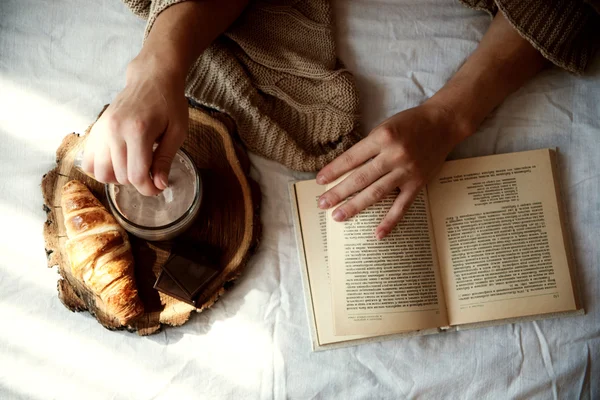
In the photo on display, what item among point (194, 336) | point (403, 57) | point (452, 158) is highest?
point (403, 57)

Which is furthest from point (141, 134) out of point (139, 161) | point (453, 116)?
point (453, 116)

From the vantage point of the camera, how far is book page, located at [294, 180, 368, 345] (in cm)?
69

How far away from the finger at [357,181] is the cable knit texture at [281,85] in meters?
0.05

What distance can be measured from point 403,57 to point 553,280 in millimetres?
394

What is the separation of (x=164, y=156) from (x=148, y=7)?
28cm

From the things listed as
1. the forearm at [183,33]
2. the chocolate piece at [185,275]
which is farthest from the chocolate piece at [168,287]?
the forearm at [183,33]

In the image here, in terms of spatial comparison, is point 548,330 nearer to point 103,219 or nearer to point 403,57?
point 403,57

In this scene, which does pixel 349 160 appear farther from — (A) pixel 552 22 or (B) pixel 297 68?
(A) pixel 552 22

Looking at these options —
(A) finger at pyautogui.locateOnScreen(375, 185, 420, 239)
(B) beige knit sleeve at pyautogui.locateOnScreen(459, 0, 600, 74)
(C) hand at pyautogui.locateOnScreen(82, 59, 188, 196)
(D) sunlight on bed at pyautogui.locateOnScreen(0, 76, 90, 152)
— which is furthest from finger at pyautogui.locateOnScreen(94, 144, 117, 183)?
(B) beige knit sleeve at pyautogui.locateOnScreen(459, 0, 600, 74)

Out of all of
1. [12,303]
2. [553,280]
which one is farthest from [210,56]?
[553,280]

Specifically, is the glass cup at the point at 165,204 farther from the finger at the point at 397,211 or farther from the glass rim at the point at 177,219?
the finger at the point at 397,211

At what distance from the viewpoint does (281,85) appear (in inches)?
28.2

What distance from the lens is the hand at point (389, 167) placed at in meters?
0.67

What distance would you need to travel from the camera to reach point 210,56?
70 cm
